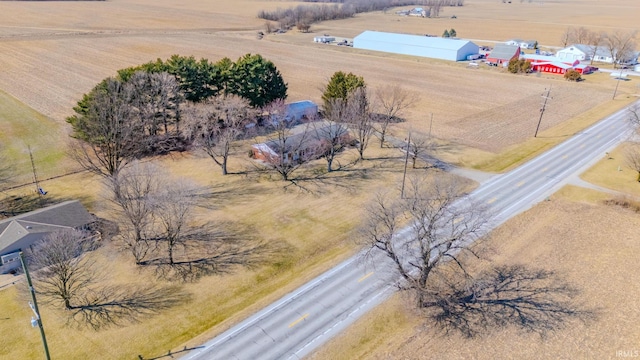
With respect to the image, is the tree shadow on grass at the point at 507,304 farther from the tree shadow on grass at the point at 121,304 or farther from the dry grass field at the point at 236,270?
the tree shadow on grass at the point at 121,304

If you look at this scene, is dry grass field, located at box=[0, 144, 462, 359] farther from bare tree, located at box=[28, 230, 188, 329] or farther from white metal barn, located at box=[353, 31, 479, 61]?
white metal barn, located at box=[353, 31, 479, 61]

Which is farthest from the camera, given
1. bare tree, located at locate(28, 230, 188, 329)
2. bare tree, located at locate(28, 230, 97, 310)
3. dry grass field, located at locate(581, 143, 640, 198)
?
dry grass field, located at locate(581, 143, 640, 198)

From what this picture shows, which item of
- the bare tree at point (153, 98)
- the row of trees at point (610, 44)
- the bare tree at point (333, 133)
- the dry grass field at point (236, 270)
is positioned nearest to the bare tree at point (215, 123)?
the dry grass field at point (236, 270)

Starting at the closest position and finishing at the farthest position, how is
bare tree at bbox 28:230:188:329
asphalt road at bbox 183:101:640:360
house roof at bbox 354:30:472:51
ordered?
1. asphalt road at bbox 183:101:640:360
2. bare tree at bbox 28:230:188:329
3. house roof at bbox 354:30:472:51

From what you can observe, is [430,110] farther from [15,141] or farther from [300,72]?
[15,141]

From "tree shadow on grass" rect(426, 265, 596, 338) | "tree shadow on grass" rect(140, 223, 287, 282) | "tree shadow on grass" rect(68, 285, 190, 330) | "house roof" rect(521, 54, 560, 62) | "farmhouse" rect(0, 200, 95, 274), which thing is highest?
"house roof" rect(521, 54, 560, 62)

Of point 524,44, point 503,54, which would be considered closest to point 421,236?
point 503,54

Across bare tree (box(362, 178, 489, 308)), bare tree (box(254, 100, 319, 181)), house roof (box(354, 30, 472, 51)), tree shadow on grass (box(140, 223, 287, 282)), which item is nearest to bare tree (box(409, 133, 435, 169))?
bare tree (box(254, 100, 319, 181))

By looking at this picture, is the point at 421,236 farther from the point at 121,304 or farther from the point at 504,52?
the point at 504,52

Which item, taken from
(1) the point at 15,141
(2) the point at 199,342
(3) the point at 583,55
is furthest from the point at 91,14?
(2) the point at 199,342
